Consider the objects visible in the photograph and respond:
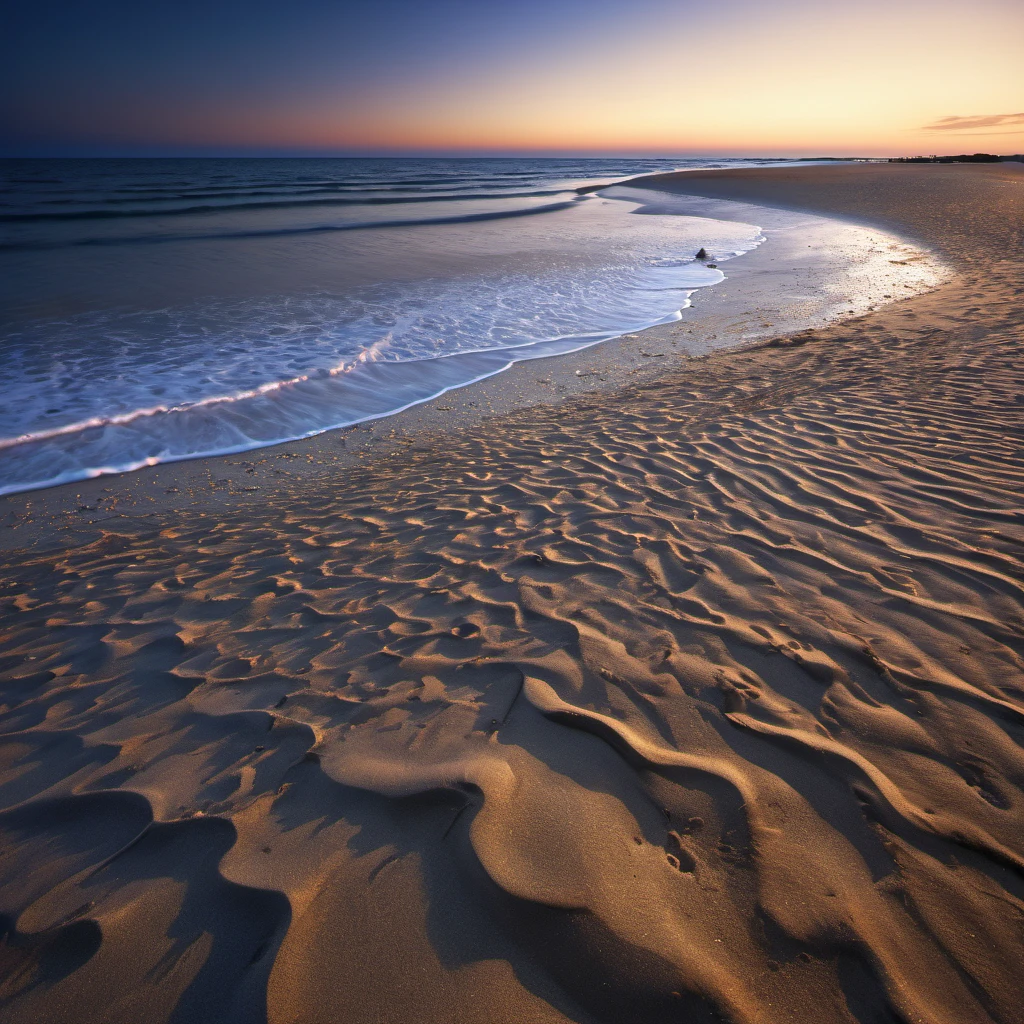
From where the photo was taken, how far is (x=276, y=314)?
1135cm

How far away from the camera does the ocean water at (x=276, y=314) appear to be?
6.76 metres

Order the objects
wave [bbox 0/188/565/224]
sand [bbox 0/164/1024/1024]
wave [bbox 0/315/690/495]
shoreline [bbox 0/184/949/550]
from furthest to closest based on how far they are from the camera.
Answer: wave [bbox 0/188/565/224]
wave [bbox 0/315/690/495]
shoreline [bbox 0/184/949/550]
sand [bbox 0/164/1024/1024]

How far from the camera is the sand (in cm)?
162

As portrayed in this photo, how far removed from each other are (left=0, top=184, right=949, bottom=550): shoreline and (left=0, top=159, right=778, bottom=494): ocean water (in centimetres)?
33

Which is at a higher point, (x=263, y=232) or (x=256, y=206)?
(x=263, y=232)

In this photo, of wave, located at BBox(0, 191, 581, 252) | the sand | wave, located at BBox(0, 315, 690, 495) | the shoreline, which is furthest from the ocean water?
the sand

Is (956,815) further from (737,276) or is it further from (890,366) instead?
(737,276)

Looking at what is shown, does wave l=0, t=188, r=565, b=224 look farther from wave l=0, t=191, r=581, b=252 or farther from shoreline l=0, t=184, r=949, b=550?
shoreline l=0, t=184, r=949, b=550

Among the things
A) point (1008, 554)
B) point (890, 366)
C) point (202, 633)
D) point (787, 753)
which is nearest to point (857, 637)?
point (787, 753)

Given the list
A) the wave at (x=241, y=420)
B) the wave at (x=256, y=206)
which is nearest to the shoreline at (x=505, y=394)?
the wave at (x=241, y=420)

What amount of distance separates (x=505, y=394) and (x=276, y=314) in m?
6.36

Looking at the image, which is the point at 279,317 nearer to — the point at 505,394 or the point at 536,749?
the point at 505,394

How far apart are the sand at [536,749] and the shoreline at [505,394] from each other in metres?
0.32

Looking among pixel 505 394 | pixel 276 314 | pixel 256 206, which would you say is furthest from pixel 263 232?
pixel 505 394
